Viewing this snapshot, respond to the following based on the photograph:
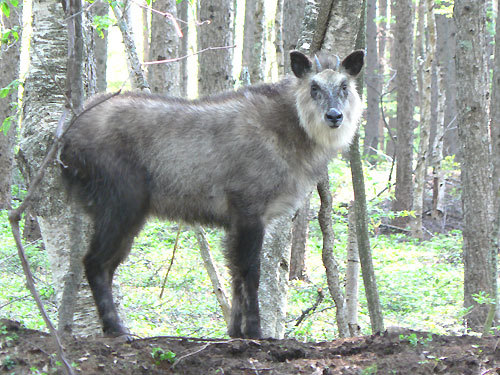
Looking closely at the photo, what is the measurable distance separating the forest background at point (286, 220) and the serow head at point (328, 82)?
0.78 ft

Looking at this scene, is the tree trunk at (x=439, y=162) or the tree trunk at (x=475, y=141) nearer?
the tree trunk at (x=475, y=141)

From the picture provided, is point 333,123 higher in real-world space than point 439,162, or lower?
higher

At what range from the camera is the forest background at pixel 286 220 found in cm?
444

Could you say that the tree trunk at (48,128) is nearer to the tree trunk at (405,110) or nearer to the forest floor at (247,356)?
the forest floor at (247,356)

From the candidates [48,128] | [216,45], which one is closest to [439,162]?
[216,45]

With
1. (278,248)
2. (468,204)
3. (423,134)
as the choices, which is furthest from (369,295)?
(423,134)

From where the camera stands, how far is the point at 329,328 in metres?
7.85

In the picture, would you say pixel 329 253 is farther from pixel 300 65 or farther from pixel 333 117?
pixel 300 65

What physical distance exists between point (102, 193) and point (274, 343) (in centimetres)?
164

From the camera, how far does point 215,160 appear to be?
4.61 m

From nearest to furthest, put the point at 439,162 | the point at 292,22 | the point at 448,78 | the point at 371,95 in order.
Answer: the point at 292,22, the point at 439,162, the point at 448,78, the point at 371,95

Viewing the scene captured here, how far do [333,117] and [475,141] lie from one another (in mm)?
2895

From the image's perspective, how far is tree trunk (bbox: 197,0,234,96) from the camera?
10.2m

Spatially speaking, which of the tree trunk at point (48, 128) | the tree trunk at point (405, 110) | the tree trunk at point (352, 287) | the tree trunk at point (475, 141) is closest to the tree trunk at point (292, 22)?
the tree trunk at point (405, 110)
